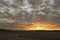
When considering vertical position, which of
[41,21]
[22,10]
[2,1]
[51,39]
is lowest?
[51,39]

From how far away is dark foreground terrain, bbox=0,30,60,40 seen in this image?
1.07 m

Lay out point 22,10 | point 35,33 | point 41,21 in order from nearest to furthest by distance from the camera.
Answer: point 35,33 < point 41,21 < point 22,10

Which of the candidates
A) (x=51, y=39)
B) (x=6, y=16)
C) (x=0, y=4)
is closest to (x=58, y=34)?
(x=51, y=39)

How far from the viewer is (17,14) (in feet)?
4.12

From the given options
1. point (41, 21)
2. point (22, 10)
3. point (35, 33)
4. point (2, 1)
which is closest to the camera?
point (35, 33)

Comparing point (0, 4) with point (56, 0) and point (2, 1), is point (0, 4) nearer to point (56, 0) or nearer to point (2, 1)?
point (2, 1)

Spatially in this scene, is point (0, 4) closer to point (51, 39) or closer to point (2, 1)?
point (2, 1)

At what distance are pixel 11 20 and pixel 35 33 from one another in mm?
233

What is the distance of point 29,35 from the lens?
3.51ft

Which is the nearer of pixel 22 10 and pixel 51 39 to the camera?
pixel 51 39

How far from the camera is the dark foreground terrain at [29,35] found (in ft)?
3.50

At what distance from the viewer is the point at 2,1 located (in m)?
1.43

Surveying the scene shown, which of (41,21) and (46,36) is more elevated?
(41,21)

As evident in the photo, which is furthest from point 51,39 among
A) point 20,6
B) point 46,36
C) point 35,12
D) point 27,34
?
point 20,6
